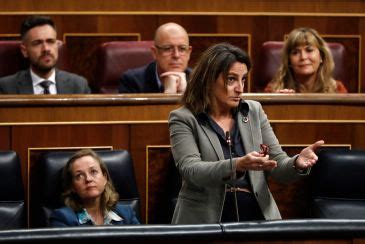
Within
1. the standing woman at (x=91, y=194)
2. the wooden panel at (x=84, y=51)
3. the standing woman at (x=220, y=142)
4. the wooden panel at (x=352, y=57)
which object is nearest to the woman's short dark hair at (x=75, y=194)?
the standing woman at (x=91, y=194)

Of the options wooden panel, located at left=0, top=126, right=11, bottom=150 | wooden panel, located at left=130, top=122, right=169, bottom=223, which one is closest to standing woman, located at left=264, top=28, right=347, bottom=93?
wooden panel, located at left=130, top=122, right=169, bottom=223

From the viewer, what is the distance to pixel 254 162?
101cm

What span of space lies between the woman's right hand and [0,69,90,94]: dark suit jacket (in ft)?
2.55

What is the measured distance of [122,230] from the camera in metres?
0.76

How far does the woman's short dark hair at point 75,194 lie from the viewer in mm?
1352

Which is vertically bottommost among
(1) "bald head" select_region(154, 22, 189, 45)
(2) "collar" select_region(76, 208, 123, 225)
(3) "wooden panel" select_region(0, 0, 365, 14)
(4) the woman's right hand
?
(2) "collar" select_region(76, 208, 123, 225)

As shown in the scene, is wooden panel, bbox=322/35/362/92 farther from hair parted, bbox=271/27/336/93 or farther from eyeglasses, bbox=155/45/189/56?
eyeglasses, bbox=155/45/189/56

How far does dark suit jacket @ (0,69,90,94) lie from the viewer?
1729 mm

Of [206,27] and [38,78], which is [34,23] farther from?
[206,27]

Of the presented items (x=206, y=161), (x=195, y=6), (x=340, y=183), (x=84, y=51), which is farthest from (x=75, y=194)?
(x=195, y=6)

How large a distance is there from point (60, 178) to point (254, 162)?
18.4 inches

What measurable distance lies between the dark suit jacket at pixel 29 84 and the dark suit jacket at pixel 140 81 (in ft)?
0.31

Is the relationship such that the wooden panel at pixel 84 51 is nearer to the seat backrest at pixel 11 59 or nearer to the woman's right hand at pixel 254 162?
the seat backrest at pixel 11 59

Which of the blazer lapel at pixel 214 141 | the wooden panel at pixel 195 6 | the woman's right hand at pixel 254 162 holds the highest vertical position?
the wooden panel at pixel 195 6
